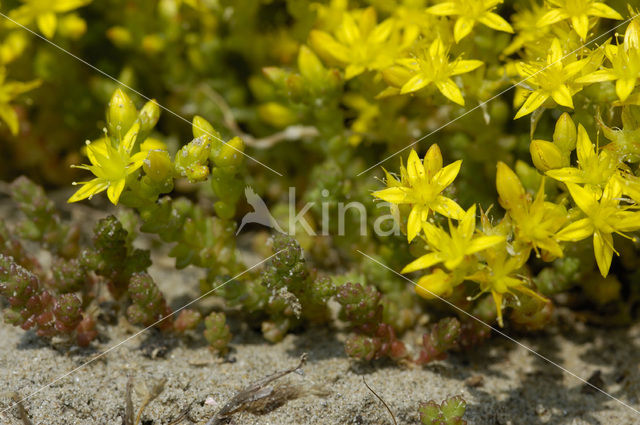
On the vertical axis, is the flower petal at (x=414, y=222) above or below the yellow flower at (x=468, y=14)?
below

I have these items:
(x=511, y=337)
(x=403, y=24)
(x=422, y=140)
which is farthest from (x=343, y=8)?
(x=511, y=337)

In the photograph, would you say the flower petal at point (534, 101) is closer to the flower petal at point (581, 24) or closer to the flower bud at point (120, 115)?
the flower petal at point (581, 24)

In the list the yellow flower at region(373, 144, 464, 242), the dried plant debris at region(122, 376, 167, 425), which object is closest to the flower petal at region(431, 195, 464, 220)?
the yellow flower at region(373, 144, 464, 242)

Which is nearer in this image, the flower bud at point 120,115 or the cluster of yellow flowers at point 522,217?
the cluster of yellow flowers at point 522,217

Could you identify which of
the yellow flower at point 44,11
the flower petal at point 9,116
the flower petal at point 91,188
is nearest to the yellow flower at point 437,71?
the flower petal at point 91,188

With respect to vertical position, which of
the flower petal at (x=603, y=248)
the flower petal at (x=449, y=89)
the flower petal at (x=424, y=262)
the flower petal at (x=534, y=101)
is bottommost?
the flower petal at (x=603, y=248)

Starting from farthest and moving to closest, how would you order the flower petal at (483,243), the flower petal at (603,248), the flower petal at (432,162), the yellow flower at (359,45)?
the yellow flower at (359,45), the flower petal at (432,162), the flower petal at (603,248), the flower petal at (483,243)

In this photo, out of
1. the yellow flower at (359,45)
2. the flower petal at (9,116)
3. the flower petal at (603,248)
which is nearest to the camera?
the flower petal at (603,248)

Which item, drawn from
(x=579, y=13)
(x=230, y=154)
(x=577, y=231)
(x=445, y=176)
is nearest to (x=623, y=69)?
(x=579, y=13)

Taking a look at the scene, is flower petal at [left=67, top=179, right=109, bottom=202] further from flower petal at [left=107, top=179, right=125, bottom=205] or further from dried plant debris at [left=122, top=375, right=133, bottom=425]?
dried plant debris at [left=122, top=375, right=133, bottom=425]
